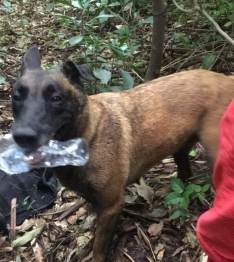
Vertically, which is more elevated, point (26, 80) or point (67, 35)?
point (26, 80)

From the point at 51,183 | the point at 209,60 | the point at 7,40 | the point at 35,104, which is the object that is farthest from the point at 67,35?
the point at 35,104

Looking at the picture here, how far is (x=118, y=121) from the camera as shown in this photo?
3816mm

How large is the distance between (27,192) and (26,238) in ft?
1.81

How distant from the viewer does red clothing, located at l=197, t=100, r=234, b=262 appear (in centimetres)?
171

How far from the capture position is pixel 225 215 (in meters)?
1.82

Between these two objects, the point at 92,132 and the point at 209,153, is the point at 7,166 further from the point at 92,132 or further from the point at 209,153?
the point at 209,153

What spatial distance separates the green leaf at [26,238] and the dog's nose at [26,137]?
1.50 m

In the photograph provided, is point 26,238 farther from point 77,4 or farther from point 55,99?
point 77,4

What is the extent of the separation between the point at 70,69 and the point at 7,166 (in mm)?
791

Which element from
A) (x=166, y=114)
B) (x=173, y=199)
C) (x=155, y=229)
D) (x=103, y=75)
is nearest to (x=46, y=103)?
(x=166, y=114)

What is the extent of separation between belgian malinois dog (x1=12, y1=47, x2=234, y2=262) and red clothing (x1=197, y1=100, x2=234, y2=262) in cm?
152

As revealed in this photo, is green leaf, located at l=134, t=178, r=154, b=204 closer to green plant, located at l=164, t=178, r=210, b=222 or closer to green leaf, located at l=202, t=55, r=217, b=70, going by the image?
green plant, located at l=164, t=178, r=210, b=222

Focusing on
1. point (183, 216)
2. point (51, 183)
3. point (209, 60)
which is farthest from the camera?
point (209, 60)

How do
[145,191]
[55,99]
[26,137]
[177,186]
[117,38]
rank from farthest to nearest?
1. [117,38]
2. [145,191]
3. [177,186]
4. [55,99]
5. [26,137]
